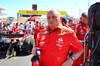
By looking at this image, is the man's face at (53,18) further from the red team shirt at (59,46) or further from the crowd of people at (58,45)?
the red team shirt at (59,46)

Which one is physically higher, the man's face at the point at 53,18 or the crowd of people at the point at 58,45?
the man's face at the point at 53,18

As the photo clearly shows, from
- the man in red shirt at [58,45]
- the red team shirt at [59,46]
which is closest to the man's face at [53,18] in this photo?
the man in red shirt at [58,45]

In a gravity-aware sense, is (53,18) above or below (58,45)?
above

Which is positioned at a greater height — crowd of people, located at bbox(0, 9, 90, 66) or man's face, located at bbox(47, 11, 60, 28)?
man's face, located at bbox(47, 11, 60, 28)

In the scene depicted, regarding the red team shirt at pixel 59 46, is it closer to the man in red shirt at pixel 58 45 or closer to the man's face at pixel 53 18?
the man in red shirt at pixel 58 45

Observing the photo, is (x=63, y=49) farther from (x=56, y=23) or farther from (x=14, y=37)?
(x=14, y=37)

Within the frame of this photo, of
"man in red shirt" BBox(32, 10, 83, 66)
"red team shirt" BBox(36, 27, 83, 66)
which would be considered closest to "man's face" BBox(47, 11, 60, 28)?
"man in red shirt" BBox(32, 10, 83, 66)

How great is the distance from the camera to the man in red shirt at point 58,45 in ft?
6.03

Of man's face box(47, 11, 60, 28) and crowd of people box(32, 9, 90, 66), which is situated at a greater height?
man's face box(47, 11, 60, 28)

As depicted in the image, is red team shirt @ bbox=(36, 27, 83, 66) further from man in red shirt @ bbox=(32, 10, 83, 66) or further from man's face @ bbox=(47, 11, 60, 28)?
man's face @ bbox=(47, 11, 60, 28)

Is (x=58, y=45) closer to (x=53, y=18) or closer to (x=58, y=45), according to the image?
(x=58, y=45)

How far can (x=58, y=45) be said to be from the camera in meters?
1.84

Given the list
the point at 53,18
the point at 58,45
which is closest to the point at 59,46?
the point at 58,45

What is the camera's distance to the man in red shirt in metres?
1.84
